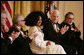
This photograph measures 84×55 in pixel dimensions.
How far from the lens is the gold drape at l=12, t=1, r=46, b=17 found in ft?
18.6

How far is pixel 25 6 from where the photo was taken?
603cm

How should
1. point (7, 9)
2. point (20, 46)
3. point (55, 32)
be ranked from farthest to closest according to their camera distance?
point (7, 9) → point (55, 32) → point (20, 46)

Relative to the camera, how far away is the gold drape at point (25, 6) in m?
5.67

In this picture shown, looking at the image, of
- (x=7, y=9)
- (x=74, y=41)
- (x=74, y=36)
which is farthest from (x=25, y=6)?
(x=74, y=41)

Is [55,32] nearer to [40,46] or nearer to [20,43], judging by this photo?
[40,46]

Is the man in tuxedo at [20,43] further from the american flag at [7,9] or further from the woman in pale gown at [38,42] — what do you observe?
the american flag at [7,9]

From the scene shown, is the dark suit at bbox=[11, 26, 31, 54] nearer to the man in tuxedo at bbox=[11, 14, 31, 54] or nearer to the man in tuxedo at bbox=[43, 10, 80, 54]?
the man in tuxedo at bbox=[11, 14, 31, 54]

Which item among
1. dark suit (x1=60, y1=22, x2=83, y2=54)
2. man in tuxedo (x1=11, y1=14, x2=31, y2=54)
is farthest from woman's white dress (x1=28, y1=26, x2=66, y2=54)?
dark suit (x1=60, y1=22, x2=83, y2=54)

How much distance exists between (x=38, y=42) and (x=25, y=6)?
233 centimetres

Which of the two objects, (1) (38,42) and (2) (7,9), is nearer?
(1) (38,42)

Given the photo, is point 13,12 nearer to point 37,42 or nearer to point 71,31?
point 71,31

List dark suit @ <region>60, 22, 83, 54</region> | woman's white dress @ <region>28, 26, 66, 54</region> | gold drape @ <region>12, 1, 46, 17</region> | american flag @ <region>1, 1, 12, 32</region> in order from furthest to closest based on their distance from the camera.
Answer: gold drape @ <region>12, 1, 46, 17</region> < american flag @ <region>1, 1, 12, 32</region> < dark suit @ <region>60, 22, 83, 54</region> < woman's white dress @ <region>28, 26, 66, 54</region>

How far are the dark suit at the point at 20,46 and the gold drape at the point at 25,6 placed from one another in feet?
6.53

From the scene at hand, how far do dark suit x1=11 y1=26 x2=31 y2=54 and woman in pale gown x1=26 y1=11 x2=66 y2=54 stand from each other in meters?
0.14
